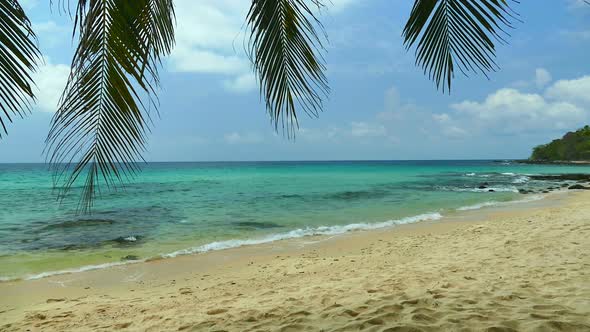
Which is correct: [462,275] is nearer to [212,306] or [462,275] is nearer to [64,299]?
[212,306]

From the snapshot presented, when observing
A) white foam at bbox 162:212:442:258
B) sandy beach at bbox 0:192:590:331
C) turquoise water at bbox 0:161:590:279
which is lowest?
turquoise water at bbox 0:161:590:279

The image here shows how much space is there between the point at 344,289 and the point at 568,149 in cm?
9811

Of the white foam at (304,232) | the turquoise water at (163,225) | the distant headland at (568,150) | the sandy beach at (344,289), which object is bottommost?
the turquoise water at (163,225)

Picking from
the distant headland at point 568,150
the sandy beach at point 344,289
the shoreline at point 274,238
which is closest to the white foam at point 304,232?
the shoreline at point 274,238

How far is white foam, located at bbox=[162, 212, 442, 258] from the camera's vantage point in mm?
10172

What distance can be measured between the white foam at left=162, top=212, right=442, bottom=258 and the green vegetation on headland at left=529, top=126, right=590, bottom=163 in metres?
78.6

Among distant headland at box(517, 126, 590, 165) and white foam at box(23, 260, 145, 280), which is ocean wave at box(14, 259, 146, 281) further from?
distant headland at box(517, 126, 590, 165)

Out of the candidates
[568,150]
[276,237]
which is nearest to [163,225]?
[276,237]

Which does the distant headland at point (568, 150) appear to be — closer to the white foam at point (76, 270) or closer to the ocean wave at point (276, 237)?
the ocean wave at point (276, 237)

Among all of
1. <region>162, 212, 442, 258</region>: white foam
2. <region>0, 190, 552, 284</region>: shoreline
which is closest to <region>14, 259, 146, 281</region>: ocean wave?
<region>0, 190, 552, 284</region>: shoreline

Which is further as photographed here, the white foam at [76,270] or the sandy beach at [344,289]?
the white foam at [76,270]

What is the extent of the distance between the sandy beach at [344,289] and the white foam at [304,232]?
26.4 inches

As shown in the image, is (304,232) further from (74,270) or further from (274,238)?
(74,270)

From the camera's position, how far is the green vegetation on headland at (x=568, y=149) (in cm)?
8025
